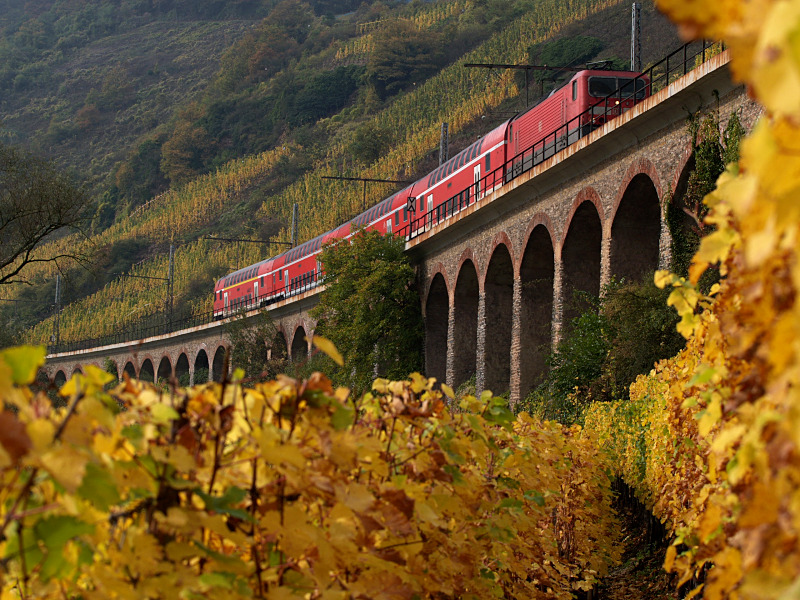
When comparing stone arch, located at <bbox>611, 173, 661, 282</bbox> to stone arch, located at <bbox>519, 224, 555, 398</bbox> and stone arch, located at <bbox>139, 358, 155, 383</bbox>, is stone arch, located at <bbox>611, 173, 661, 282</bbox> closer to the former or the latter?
stone arch, located at <bbox>519, 224, 555, 398</bbox>

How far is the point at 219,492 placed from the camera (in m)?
2.54

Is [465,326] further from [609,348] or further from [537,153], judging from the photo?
[609,348]

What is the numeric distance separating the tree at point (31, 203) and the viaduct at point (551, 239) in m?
4.35

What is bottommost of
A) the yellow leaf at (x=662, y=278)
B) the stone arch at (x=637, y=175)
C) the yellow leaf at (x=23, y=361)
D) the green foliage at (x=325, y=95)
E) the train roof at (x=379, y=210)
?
the yellow leaf at (x=23, y=361)

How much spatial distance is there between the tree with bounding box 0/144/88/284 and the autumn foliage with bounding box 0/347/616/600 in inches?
994

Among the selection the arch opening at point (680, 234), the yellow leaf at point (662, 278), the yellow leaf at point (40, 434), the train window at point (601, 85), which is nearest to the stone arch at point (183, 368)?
the train window at point (601, 85)

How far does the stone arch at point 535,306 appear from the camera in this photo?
87.4 feet

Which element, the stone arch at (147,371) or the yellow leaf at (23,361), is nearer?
the yellow leaf at (23,361)

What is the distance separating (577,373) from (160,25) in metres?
184

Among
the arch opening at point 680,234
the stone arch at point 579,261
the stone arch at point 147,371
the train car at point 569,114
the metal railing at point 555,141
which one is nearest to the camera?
the arch opening at point 680,234

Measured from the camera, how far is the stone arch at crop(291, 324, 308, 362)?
47.5 metres

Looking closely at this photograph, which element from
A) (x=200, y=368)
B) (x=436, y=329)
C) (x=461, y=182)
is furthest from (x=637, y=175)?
(x=200, y=368)

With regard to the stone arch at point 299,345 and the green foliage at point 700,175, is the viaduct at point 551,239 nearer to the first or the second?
the green foliage at point 700,175

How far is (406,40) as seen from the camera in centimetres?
11344
